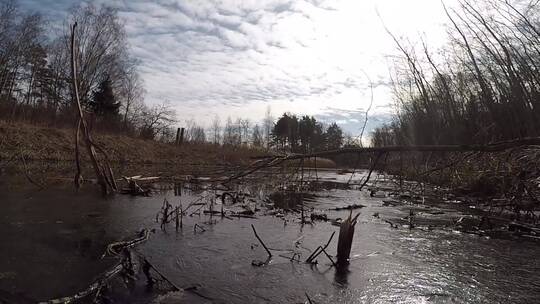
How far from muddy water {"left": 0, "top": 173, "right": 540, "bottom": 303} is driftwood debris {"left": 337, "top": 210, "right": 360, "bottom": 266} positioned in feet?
0.58

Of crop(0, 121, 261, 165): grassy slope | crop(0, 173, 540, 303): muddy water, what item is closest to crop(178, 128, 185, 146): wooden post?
crop(0, 121, 261, 165): grassy slope

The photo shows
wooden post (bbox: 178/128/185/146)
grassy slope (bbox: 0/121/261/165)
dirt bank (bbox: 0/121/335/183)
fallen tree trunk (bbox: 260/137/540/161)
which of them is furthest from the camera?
wooden post (bbox: 178/128/185/146)

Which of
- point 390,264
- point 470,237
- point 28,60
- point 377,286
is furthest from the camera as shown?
point 28,60

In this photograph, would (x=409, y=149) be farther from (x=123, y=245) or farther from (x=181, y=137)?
A: (x=181, y=137)

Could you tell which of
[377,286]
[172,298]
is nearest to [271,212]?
[377,286]

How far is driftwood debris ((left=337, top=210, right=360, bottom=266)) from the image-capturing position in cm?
488

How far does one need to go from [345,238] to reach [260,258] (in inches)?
46.0

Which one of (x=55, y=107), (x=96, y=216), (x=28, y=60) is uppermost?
(x=28, y=60)

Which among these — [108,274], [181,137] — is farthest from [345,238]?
[181,137]

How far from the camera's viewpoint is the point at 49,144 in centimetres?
2408

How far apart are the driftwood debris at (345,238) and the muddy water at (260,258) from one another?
177 mm

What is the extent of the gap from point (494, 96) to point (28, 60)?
1409 inches

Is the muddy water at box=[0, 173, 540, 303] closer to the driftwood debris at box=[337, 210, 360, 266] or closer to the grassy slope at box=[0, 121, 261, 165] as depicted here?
the driftwood debris at box=[337, 210, 360, 266]

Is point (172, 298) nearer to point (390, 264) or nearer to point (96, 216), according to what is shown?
point (390, 264)
